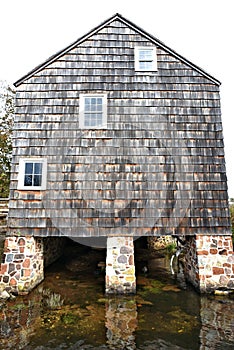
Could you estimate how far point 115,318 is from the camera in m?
5.38

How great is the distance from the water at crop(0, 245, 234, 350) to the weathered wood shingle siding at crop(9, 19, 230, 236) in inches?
68.4

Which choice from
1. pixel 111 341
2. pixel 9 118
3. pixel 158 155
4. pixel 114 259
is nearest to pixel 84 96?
pixel 158 155

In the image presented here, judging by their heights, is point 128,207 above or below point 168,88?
below

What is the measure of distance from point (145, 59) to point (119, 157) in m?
3.41

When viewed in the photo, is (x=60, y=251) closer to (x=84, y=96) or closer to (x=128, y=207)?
(x=128, y=207)

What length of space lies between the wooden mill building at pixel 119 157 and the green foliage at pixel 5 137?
26.9ft

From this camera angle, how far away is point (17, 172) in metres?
7.11

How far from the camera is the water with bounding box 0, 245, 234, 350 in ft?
14.5

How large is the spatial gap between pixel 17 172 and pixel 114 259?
12.3ft

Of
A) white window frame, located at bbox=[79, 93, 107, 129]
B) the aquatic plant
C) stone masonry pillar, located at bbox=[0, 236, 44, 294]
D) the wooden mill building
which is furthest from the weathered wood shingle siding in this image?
the aquatic plant

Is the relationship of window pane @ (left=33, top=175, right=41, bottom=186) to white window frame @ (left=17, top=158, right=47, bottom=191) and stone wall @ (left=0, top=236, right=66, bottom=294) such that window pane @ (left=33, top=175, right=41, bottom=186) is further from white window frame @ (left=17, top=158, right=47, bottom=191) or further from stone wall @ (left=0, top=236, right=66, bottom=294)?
stone wall @ (left=0, top=236, right=66, bottom=294)

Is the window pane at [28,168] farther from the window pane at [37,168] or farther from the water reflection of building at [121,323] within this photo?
the water reflection of building at [121,323]

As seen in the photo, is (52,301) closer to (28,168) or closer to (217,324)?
(28,168)

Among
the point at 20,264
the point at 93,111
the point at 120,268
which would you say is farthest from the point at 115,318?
the point at 93,111
